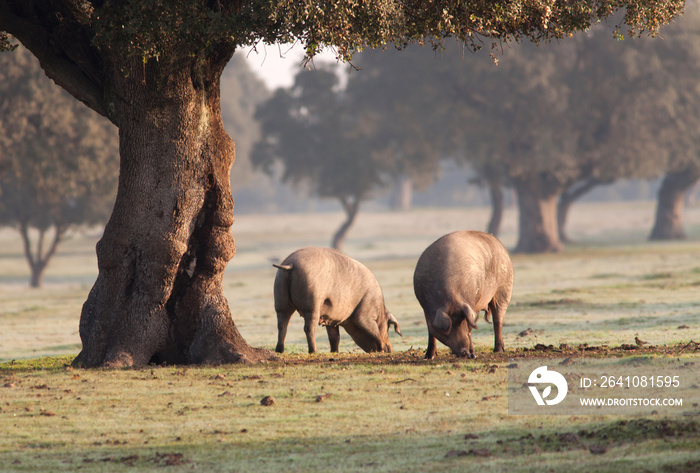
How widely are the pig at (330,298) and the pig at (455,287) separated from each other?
7.70ft

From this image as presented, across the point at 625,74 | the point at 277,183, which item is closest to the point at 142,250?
the point at 625,74

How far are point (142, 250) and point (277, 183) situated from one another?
11216cm

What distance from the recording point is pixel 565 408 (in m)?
8.87

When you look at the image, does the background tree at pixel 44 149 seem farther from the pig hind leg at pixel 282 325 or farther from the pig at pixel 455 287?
the pig at pixel 455 287

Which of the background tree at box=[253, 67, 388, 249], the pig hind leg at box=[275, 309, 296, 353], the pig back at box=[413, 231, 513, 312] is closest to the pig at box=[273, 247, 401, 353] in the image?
the pig hind leg at box=[275, 309, 296, 353]

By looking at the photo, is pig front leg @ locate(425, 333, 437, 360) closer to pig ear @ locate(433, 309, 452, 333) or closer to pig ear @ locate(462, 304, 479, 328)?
pig ear @ locate(433, 309, 452, 333)

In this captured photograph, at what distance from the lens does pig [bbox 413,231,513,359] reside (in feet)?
38.8

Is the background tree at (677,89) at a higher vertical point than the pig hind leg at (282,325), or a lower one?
higher

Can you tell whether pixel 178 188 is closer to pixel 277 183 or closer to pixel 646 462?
pixel 646 462

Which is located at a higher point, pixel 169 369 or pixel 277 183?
pixel 277 183

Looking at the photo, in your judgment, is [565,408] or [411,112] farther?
[411,112]

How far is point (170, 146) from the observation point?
41.0 ft

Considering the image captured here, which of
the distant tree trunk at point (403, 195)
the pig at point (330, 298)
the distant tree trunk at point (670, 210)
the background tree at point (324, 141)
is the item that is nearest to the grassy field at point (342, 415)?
the pig at point (330, 298)

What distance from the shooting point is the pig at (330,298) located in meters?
14.1
